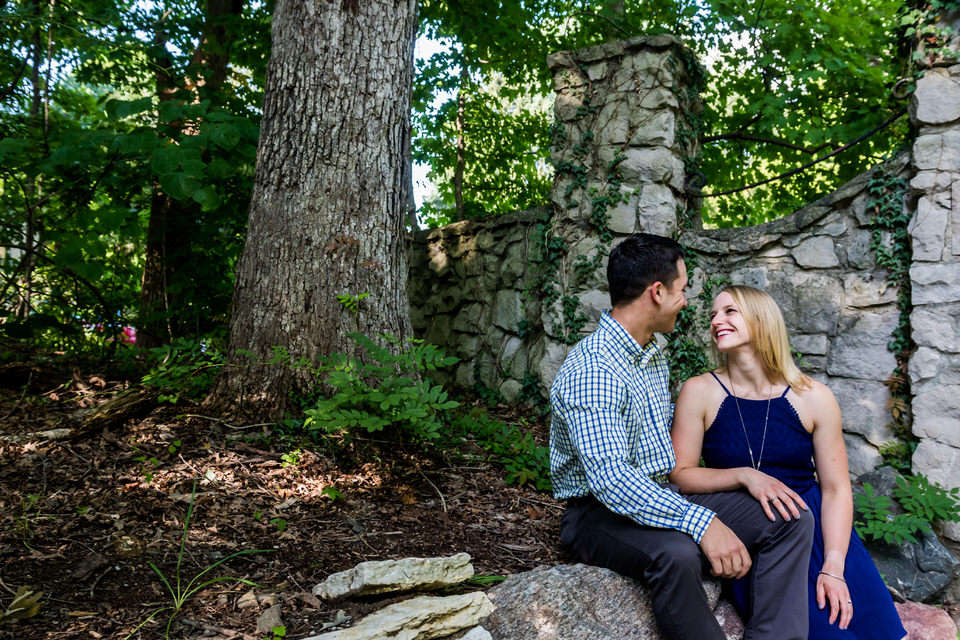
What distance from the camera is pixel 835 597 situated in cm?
201

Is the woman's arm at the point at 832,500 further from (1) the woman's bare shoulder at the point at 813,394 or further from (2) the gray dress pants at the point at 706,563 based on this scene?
(2) the gray dress pants at the point at 706,563

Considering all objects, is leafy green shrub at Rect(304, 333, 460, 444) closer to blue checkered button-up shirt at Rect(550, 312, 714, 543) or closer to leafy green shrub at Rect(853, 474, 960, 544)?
blue checkered button-up shirt at Rect(550, 312, 714, 543)

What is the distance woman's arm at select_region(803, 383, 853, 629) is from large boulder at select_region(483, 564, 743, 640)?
318mm

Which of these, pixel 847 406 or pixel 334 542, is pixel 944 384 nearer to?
pixel 847 406

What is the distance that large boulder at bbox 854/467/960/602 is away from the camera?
2.95m

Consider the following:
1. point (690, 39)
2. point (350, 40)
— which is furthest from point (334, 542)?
point (690, 39)

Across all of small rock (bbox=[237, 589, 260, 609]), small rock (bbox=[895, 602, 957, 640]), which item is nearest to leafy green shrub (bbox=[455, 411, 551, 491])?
small rock (bbox=[237, 589, 260, 609])

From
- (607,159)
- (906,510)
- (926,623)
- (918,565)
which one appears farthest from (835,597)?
(607,159)

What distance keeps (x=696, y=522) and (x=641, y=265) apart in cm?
89

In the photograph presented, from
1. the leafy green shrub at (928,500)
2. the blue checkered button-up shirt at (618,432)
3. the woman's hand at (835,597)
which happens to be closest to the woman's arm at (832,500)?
the woman's hand at (835,597)

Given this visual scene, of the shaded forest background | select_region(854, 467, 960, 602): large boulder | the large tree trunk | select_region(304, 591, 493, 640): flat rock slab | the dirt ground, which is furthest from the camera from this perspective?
the shaded forest background

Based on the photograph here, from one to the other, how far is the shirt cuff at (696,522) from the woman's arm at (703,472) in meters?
0.26

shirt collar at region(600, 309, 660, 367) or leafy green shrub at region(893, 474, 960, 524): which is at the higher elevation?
shirt collar at region(600, 309, 660, 367)

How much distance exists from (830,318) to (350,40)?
3325 mm
